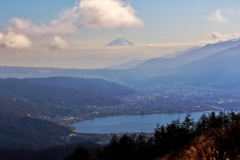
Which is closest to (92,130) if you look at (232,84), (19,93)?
(19,93)

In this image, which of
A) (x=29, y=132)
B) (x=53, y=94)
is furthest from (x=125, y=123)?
(x=53, y=94)

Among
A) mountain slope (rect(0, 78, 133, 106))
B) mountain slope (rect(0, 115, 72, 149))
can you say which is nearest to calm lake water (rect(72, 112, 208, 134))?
mountain slope (rect(0, 115, 72, 149))

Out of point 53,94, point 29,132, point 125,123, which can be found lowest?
point 29,132

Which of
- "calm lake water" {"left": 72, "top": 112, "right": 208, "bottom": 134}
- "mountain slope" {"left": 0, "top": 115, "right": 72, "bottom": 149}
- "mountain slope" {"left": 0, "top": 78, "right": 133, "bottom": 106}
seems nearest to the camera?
"mountain slope" {"left": 0, "top": 115, "right": 72, "bottom": 149}

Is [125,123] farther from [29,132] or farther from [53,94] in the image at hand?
[53,94]

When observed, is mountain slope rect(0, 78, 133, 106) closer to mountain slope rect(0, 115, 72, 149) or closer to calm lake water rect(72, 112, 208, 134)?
calm lake water rect(72, 112, 208, 134)

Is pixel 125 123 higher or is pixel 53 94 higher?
pixel 53 94

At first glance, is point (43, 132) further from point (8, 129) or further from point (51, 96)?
point (51, 96)

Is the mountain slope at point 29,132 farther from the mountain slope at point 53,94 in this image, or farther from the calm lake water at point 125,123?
the mountain slope at point 53,94
